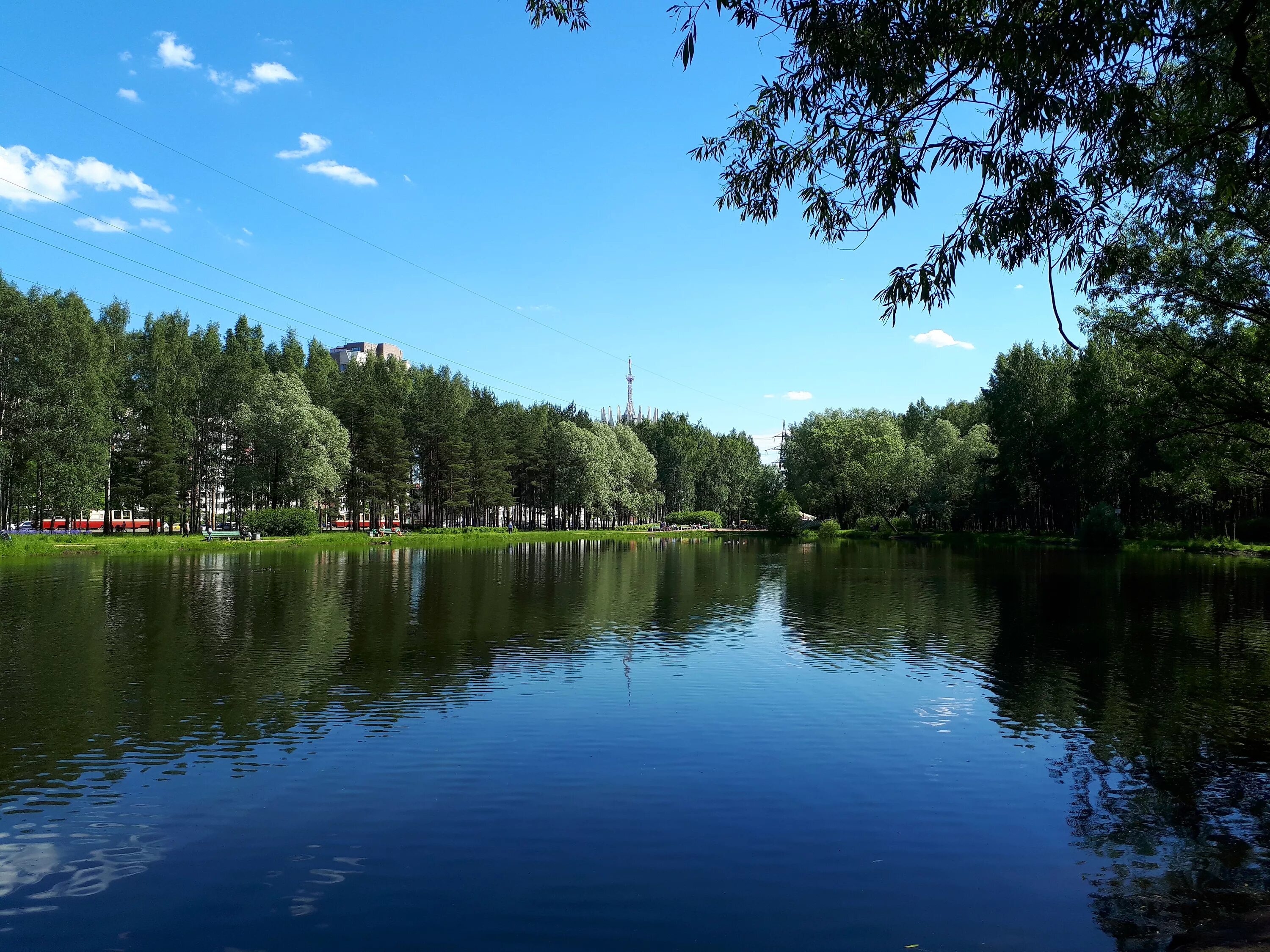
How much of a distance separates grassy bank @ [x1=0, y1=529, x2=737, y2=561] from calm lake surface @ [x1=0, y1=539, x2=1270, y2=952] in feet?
109

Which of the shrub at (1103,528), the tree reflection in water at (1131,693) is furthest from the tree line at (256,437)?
the shrub at (1103,528)

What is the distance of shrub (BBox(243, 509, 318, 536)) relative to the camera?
68625mm

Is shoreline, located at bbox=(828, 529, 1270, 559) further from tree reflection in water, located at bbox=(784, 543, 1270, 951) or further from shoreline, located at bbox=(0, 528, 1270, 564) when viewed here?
tree reflection in water, located at bbox=(784, 543, 1270, 951)

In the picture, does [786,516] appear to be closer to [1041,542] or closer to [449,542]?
[1041,542]

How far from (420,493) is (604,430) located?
3133 centimetres

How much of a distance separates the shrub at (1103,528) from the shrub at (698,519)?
77.1 m

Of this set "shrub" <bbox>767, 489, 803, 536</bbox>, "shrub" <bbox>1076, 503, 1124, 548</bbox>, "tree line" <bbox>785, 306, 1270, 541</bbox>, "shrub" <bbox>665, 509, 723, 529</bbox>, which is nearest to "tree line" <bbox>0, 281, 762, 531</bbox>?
"shrub" <bbox>665, 509, 723, 529</bbox>

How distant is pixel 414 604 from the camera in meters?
30.6

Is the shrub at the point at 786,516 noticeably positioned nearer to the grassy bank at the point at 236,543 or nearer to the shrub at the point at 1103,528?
the grassy bank at the point at 236,543

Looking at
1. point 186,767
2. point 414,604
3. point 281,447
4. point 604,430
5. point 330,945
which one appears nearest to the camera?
point 330,945

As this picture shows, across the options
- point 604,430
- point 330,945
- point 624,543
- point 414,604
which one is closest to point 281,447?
point 624,543

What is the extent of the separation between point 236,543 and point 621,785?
62656 millimetres

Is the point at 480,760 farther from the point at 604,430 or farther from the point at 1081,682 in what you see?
the point at 604,430

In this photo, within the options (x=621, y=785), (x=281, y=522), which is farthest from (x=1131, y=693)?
(x=281, y=522)
